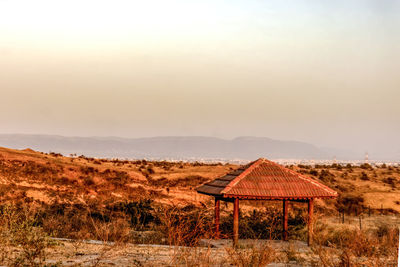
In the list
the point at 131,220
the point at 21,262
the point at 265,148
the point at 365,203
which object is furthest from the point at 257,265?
the point at 265,148

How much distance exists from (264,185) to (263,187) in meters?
0.12

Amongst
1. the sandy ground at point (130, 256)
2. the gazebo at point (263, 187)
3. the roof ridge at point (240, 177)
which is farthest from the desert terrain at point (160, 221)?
the roof ridge at point (240, 177)

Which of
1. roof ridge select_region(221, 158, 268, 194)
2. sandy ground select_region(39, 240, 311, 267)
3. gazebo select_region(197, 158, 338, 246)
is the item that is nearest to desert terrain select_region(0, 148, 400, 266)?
sandy ground select_region(39, 240, 311, 267)

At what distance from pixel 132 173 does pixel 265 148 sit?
16620 centimetres

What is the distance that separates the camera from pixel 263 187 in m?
14.6

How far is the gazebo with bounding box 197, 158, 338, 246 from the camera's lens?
14305 mm

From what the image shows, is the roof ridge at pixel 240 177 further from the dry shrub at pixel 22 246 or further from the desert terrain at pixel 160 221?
the dry shrub at pixel 22 246

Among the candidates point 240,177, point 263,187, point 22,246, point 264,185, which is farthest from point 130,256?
point 264,185

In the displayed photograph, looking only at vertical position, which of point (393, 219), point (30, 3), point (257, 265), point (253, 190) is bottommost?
point (393, 219)

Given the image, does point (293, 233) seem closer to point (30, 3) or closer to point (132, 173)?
point (30, 3)

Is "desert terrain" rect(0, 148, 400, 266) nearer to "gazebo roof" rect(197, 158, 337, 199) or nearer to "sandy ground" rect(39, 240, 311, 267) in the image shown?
"sandy ground" rect(39, 240, 311, 267)

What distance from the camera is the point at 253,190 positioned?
47.3 ft

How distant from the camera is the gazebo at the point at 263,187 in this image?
46.9 ft

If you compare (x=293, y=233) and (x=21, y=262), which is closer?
(x=21, y=262)
